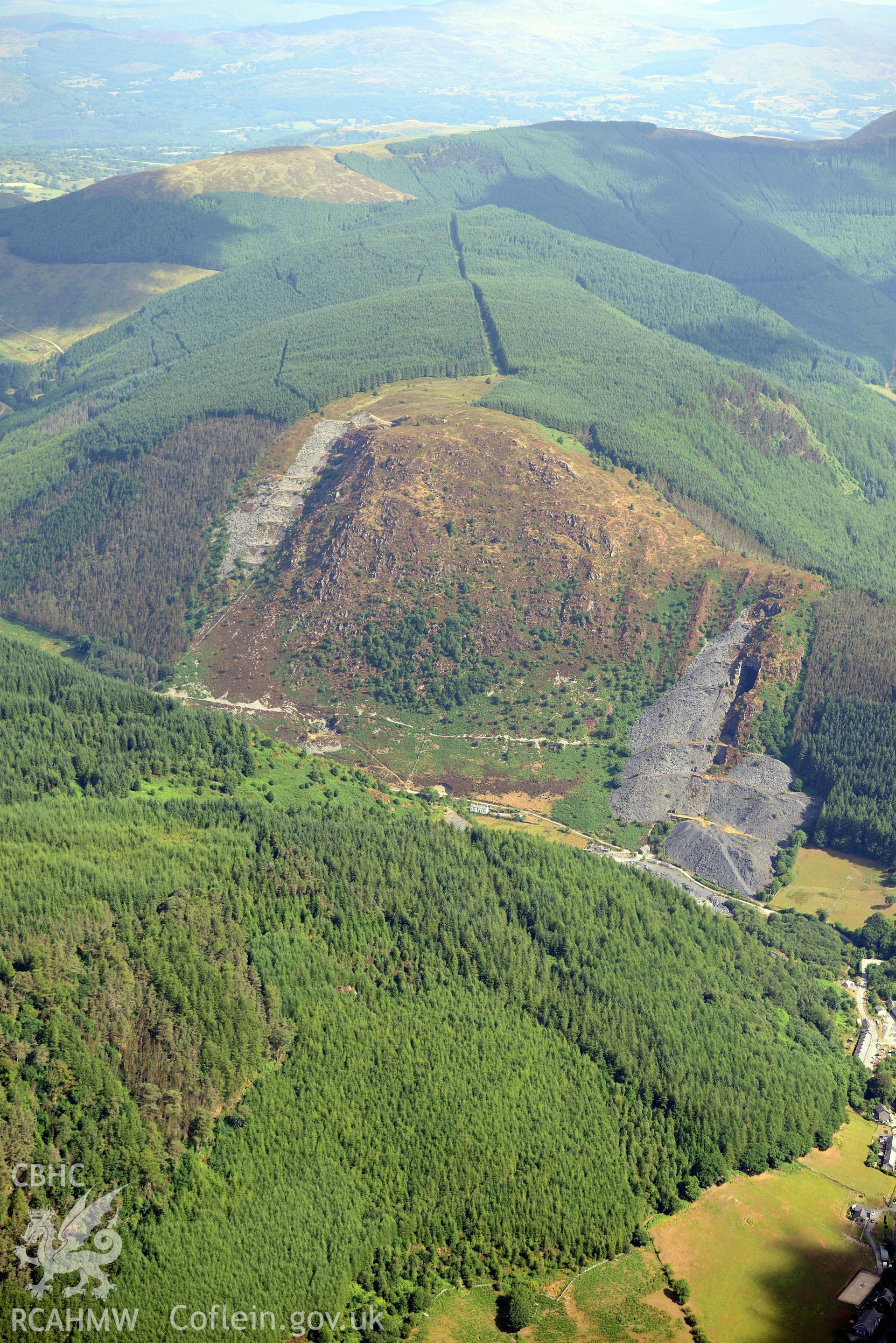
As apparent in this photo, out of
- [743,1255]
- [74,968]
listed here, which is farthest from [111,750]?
[743,1255]

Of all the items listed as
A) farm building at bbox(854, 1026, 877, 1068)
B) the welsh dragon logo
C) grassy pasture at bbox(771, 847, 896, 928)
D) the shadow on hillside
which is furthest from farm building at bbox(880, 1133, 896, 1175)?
the welsh dragon logo

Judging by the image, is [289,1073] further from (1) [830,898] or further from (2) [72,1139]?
(1) [830,898]

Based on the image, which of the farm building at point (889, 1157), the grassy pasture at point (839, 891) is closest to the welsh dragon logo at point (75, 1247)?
the farm building at point (889, 1157)

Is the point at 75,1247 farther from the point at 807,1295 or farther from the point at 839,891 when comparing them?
the point at 839,891

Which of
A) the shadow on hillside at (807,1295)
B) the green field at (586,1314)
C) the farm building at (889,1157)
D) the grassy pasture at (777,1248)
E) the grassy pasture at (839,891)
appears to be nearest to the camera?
the green field at (586,1314)

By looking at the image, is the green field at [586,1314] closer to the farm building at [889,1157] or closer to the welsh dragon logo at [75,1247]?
the welsh dragon logo at [75,1247]
